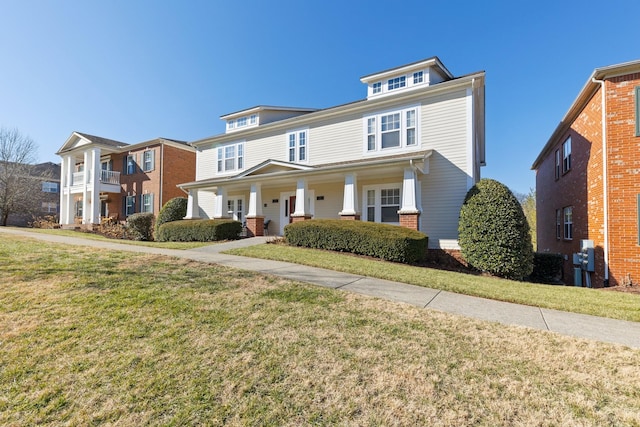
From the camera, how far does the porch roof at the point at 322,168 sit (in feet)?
36.1

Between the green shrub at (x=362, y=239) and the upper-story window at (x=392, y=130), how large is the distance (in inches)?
184

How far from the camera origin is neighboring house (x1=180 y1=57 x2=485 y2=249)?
38.7ft

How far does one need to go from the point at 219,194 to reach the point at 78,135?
17183 millimetres

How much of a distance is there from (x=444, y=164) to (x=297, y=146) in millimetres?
7531

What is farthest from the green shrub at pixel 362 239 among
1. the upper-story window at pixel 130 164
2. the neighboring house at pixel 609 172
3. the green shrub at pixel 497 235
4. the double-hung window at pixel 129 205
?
the upper-story window at pixel 130 164

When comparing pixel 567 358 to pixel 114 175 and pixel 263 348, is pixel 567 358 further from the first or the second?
pixel 114 175

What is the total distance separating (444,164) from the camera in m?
12.2

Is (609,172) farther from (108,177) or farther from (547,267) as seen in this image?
(108,177)

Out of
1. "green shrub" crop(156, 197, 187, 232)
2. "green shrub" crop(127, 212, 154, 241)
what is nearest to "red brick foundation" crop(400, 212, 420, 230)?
"green shrub" crop(156, 197, 187, 232)

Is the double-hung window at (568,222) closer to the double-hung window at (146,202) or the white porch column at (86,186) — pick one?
the double-hung window at (146,202)

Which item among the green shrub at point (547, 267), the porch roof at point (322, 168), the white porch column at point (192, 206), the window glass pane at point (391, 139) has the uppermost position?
the window glass pane at point (391, 139)

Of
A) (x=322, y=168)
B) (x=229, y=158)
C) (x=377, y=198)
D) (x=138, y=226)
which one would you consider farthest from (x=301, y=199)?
(x=138, y=226)

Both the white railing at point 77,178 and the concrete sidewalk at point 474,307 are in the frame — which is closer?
the concrete sidewalk at point 474,307

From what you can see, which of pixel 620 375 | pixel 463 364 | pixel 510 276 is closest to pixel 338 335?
pixel 463 364
